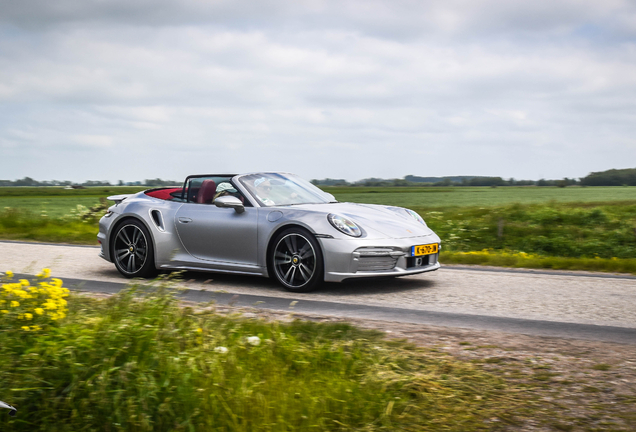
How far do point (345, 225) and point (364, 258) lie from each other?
408 mm

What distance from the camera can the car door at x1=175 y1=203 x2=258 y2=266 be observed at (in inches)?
273

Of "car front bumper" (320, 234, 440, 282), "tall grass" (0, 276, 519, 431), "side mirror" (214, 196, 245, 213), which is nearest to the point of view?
"tall grass" (0, 276, 519, 431)

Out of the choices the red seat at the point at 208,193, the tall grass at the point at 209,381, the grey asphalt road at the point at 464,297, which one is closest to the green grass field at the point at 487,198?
the grey asphalt road at the point at 464,297

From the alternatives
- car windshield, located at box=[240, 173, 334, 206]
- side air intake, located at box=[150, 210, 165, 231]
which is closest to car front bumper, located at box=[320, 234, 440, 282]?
car windshield, located at box=[240, 173, 334, 206]

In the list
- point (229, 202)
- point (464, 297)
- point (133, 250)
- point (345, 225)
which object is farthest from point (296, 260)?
point (133, 250)

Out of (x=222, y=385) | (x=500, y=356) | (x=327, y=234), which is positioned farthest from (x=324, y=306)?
(x=222, y=385)

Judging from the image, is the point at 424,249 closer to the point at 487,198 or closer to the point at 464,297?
the point at 464,297

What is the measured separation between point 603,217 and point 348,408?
25.8 metres

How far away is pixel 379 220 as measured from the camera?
22.5 ft

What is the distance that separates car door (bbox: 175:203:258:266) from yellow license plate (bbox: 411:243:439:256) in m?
1.75

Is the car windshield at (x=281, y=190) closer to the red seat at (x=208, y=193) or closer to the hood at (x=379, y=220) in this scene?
the hood at (x=379, y=220)

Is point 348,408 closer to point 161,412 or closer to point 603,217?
point 161,412

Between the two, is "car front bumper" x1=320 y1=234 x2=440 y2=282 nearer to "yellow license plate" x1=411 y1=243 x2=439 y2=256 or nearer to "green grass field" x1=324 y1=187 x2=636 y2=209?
"yellow license plate" x1=411 y1=243 x2=439 y2=256

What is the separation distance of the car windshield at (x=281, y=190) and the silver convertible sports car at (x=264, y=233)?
0.01 metres
